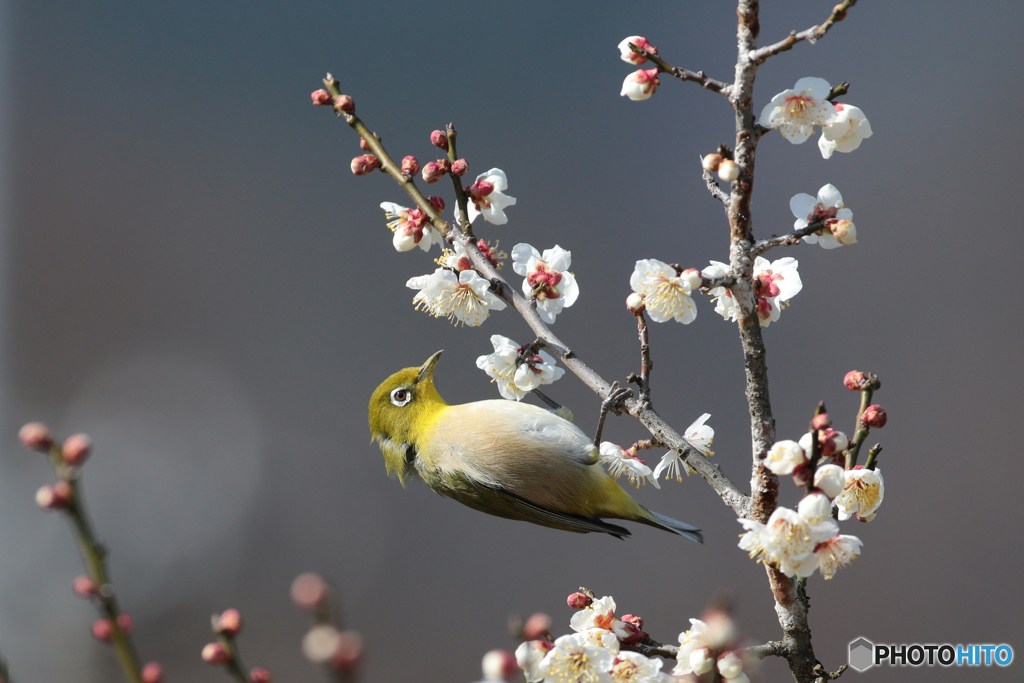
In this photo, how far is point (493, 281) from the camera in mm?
1112

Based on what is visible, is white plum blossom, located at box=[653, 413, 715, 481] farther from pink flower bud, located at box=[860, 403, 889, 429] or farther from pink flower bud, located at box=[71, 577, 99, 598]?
pink flower bud, located at box=[71, 577, 99, 598]

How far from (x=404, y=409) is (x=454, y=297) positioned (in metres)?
0.64

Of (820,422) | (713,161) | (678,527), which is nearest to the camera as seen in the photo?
(820,422)

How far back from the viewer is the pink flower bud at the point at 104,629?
1.62 ft

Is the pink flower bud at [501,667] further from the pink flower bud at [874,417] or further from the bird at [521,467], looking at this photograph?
the bird at [521,467]

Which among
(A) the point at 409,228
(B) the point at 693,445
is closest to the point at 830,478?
(B) the point at 693,445

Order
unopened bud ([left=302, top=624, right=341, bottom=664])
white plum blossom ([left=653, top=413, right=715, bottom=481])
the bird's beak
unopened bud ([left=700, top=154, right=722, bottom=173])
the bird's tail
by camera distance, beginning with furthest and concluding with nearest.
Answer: the bird's beak, the bird's tail, white plum blossom ([left=653, top=413, right=715, bottom=481]), unopened bud ([left=700, top=154, right=722, bottom=173]), unopened bud ([left=302, top=624, right=341, bottom=664])

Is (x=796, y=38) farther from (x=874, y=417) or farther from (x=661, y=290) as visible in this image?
(x=874, y=417)

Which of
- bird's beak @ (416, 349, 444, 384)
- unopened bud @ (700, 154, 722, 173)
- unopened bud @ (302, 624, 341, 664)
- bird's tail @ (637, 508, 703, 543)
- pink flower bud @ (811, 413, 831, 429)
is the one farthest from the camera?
bird's beak @ (416, 349, 444, 384)

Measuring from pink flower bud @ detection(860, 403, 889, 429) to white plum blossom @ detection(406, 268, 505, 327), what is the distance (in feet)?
1.83

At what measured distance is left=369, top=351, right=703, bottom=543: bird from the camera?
65.0 inches

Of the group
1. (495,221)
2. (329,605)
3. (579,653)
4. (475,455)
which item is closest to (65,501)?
(329,605)

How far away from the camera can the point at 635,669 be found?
888mm

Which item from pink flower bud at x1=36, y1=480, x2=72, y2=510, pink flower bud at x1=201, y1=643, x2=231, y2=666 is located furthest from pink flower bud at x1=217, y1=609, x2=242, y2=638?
pink flower bud at x1=36, y1=480, x2=72, y2=510
